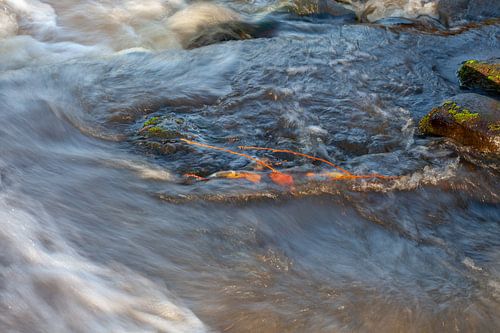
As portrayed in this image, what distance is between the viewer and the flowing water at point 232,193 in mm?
3076

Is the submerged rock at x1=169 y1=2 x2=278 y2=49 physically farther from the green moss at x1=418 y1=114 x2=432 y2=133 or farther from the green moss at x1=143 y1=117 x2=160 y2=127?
the green moss at x1=418 y1=114 x2=432 y2=133

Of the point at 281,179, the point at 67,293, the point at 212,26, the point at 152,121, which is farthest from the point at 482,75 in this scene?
the point at 67,293

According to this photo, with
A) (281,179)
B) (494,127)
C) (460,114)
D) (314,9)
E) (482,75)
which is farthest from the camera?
(314,9)

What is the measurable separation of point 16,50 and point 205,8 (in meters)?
3.28

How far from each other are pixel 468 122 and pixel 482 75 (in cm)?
155

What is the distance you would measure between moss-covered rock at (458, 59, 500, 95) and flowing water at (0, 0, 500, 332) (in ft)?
0.71

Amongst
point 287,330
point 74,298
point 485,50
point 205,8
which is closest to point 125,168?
point 74,298

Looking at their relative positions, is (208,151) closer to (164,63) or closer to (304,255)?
(304,255)

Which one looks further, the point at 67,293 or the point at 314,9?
the point at 314,9

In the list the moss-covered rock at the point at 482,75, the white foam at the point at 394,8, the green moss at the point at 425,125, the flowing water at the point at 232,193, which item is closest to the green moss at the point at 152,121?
the flowing water at the point at 232,193

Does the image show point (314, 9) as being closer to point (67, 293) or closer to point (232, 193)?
point (232, 193)

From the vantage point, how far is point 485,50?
7.73m

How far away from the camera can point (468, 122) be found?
16.9 feet

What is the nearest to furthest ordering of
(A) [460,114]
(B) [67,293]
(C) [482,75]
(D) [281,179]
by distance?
(B) [67,293]
(D) [281,179]
(A) [460,114]
(C) [482,75]
